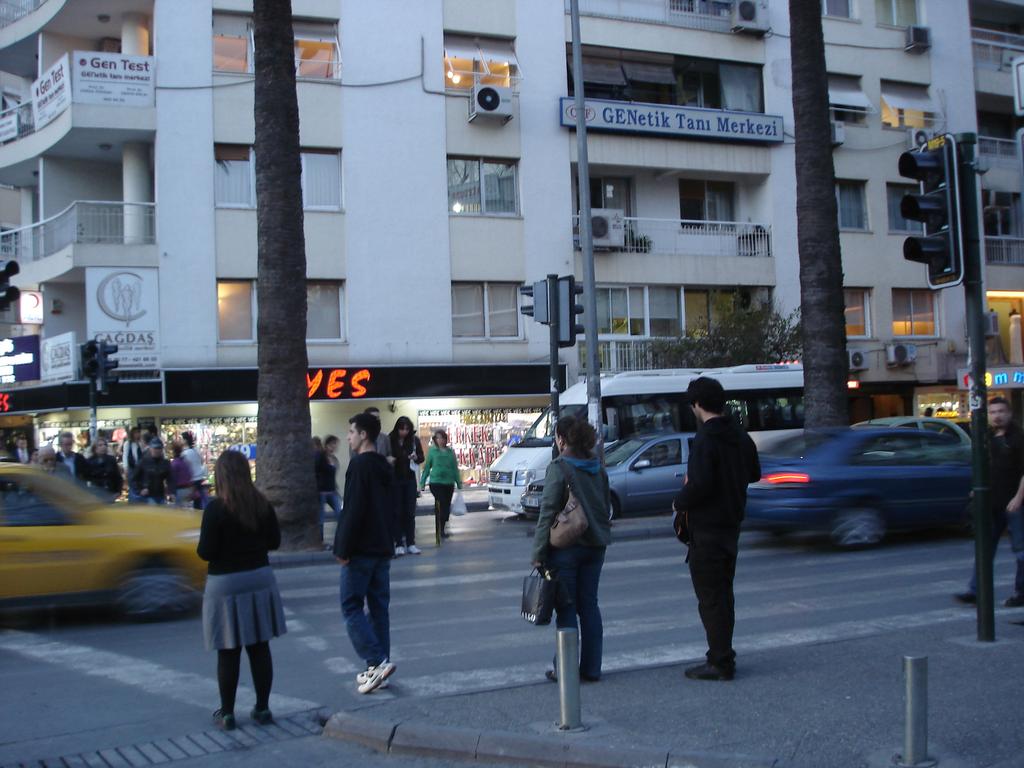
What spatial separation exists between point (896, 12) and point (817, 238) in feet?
61.3

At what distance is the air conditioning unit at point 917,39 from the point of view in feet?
103

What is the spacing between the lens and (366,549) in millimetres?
6703

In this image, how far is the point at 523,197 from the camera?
87.6 ft

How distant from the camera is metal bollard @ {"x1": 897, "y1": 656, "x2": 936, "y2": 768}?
4742 millimetres

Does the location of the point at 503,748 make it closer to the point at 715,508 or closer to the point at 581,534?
the point at 581,534

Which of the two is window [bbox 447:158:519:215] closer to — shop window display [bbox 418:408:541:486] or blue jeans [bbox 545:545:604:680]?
shop window display [bbox 418:408:541:486]

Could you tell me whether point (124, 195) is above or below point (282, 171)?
above

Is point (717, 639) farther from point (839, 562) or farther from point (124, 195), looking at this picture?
point (124, 195)

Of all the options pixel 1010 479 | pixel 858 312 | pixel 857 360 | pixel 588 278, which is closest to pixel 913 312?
pixel 858 312

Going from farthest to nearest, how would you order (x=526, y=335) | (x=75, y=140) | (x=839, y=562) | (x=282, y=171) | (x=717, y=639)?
(x=526, y=335), (x=75, y=140), (x=282, y=171), (x=839, y=562), (x=717, y=639)

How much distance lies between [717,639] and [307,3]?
2238cm

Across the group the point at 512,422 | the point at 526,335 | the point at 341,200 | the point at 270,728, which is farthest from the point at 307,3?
the point at 270,728

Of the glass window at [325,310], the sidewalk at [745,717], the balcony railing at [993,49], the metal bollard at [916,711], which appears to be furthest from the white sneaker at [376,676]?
the balcony railing at [993,49]

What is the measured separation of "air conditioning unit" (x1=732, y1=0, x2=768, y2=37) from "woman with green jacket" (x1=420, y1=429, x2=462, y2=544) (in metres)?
18.9
